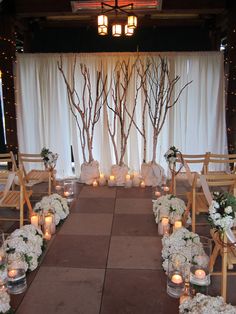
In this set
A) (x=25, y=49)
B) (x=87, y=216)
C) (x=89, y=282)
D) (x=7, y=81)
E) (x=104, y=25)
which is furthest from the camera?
(x=25, y=49)

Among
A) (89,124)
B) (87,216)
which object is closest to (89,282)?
(87,216)

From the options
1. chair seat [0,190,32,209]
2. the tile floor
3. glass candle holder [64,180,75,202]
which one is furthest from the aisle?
chair seat [0,190,32,209]

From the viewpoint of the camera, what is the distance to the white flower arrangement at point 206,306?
1.77 metres

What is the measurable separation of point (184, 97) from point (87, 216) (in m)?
2.93

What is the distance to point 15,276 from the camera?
242 cm

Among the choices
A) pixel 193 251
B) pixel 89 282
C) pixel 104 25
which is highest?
pixel 104 25

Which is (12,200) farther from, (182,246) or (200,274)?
(200,274)

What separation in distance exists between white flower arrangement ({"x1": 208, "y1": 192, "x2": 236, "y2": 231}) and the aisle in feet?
2.25

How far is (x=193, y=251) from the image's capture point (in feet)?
8.61

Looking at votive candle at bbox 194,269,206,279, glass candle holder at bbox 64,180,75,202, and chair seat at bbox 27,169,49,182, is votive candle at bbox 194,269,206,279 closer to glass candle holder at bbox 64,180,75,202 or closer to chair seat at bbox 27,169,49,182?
glass candle holder at bbox 64,180,75,202

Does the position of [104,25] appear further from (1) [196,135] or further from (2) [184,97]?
(1) [196,135]

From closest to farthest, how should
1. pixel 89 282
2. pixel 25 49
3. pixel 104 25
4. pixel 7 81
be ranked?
pixel 89 282 → pixel 104 25 → pixel 7 81 → pixel 25 49

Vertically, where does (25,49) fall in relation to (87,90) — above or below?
above

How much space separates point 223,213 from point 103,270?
1.20 m
